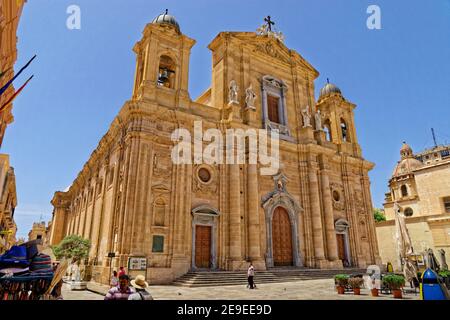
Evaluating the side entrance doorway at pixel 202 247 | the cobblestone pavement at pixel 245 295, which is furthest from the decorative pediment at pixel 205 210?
the cobblestone pavement at pixel 245 295

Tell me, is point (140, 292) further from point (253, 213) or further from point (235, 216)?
point (253, 213)

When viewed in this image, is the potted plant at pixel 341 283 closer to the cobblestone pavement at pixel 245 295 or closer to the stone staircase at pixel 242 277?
the cobblestone pavement at pixel 245 295

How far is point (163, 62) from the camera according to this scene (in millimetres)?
20094

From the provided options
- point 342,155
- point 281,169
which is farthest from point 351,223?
point 281,169

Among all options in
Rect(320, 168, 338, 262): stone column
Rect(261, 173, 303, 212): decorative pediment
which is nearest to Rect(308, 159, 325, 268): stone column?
Rect(320, 168, 338, 262): stone column

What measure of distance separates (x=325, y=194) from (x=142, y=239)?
14.0 meters

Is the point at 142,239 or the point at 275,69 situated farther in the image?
the point at 275,69

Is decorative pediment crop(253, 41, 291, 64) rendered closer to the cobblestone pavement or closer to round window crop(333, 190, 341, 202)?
round window crop(333, 190, 341, 202)

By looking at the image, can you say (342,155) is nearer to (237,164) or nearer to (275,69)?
(275,69)

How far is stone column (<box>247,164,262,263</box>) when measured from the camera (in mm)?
17359

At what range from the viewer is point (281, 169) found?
21.0 meters

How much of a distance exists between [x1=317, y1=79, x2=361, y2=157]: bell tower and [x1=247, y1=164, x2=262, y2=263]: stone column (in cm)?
1130

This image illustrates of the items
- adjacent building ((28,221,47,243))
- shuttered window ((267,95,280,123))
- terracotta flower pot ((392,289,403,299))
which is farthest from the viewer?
adjacent building ((28,221,47,243))
